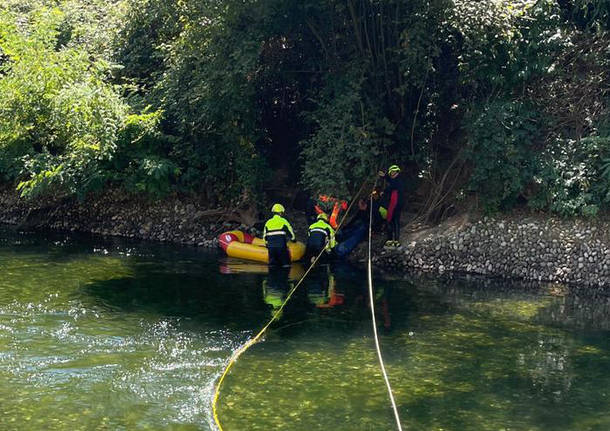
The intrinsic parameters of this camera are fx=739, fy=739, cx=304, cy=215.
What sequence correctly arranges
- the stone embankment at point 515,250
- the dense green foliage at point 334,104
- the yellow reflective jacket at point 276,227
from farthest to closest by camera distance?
the yellow reflective jacket at point 276,227, the dense green foliage at point 334,104, the stone embankment at point 515,250

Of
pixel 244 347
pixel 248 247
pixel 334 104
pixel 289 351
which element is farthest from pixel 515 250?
pixel 244 347

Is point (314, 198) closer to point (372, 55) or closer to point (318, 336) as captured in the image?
point (372, 55)

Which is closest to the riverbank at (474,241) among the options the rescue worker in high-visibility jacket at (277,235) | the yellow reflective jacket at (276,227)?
the rescue worker in high-visibility jacket at (277,235)

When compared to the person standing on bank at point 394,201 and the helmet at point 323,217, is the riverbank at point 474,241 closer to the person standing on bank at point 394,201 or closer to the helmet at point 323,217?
the person standing on bank at point 394,201

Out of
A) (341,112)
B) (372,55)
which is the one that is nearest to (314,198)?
(341,112)

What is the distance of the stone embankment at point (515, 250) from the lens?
13555mm

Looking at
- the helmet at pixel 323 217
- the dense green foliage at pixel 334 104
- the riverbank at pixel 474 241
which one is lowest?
the riverbank at pixel 474 241

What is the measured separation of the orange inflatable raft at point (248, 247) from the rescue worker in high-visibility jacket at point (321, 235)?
411 mm

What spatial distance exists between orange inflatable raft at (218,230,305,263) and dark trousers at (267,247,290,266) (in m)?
0.26

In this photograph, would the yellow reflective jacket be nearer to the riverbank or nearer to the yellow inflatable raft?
the yellow inflatable raft

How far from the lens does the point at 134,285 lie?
13367 mm

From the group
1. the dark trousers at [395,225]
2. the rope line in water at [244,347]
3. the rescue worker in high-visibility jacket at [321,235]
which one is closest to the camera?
the rope line in water at [244,347]

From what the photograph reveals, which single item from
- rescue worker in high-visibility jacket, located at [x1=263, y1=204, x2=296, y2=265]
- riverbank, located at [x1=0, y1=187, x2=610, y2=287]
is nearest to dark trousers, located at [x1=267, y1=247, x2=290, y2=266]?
rescue worker in high-visibility jacket, located at [x1=263, y1=204, x2=296, y2=265]

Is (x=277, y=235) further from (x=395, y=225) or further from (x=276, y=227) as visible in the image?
(x=395, y=225)
